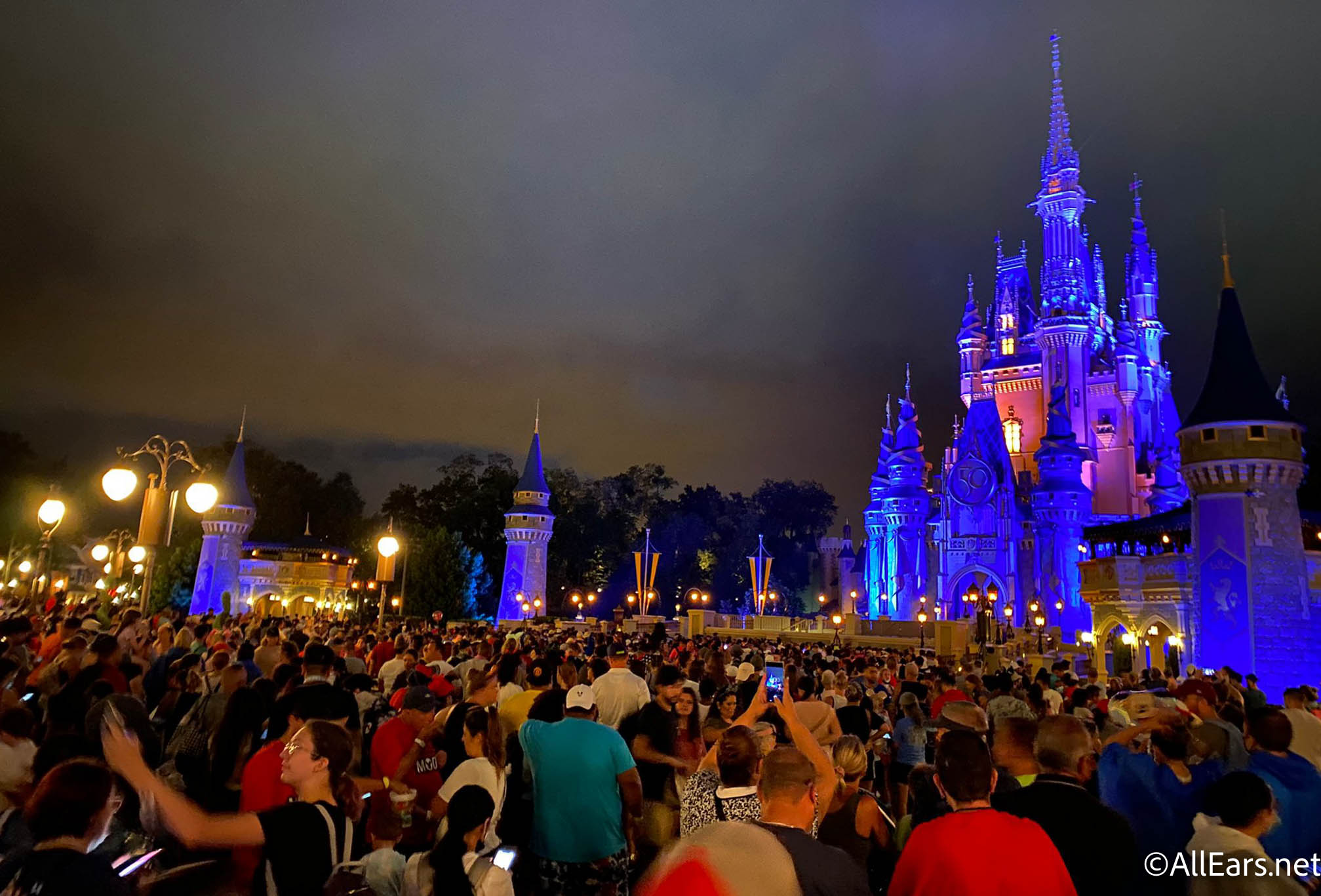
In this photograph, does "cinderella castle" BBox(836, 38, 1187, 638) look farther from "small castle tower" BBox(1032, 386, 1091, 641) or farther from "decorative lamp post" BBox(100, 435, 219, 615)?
"decorative lamp post" BBox(100, 435, 219, 615)

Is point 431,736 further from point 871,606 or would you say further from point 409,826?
point 871,606

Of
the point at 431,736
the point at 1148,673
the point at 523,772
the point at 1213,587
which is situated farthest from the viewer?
the point at 1213,587

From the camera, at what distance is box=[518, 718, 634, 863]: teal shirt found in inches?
181

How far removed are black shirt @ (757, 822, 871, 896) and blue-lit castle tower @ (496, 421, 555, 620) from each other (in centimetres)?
5317

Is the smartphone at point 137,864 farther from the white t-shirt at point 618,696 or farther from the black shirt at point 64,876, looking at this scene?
the white t-shirt at point 618,696

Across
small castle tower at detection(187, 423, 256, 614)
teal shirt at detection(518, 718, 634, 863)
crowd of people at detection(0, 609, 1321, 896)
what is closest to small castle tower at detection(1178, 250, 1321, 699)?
crowd of people at detection(0, 609, 1321, 896)

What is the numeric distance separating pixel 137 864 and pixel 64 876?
1.07 ft

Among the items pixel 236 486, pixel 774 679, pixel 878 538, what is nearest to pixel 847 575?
pixel 878 538

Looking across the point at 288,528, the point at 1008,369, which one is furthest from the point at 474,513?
the point at 1008,369

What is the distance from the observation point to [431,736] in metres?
5.59

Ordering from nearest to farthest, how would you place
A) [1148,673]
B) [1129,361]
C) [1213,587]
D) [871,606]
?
[1148,673] → [1213,587] → [871,606] → [1129,361]

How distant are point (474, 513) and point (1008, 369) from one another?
152 feet

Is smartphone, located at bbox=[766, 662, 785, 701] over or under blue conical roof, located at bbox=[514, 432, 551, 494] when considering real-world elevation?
under

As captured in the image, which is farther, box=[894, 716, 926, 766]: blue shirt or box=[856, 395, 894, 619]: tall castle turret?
box=[856, 395, 894, 619]: tall castle turret
